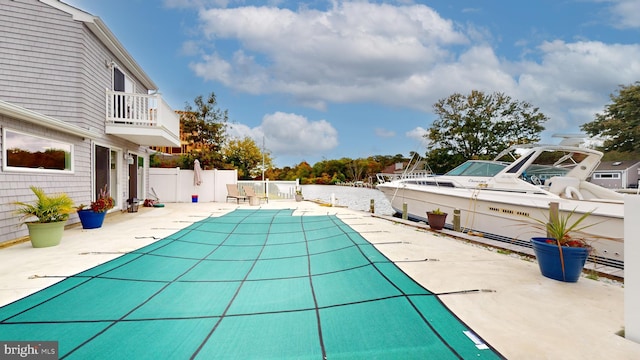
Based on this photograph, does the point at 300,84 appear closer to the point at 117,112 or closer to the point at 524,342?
the point at 117,112

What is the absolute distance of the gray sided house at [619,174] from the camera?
25.6 metres

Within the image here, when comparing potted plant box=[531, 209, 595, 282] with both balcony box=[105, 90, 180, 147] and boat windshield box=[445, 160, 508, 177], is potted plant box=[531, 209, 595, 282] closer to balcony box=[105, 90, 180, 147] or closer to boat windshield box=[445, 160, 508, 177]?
boat windshield box=[445, 160, 508, 177]

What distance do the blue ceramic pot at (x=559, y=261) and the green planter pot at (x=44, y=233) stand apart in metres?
7.05

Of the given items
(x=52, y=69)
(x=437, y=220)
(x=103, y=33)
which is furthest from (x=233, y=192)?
(x=437, y=220)

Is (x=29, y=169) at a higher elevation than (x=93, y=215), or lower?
higher

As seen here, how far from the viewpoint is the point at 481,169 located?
9219 millimetres

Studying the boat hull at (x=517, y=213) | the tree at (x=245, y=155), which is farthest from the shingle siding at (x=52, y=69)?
the tree at (x=245, y=155)

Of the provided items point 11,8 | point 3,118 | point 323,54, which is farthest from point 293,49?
point 3,118

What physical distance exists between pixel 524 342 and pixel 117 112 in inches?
398

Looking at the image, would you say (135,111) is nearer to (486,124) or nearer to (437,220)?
(437,220)

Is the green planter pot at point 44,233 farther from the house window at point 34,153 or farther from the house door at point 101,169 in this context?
the house door at point 101,169

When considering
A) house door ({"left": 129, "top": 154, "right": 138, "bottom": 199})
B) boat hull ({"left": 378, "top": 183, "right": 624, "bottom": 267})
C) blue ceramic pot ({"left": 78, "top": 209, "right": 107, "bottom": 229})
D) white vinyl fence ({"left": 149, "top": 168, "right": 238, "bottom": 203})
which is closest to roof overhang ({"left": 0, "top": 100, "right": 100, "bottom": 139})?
blue ceramic pot ({"left": 78, "top": 209, "right": 107, "bottom": 229})

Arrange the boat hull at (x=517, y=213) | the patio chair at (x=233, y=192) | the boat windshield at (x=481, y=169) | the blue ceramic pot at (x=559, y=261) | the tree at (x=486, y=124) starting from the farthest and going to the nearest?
the tree at (x=486, y=124), the patio chair at (x=233, y=192), the boat windshield at (x=481, y=169), the boat hull at (x=517, y=213), the blue ceramic pot at (x=559, y=261)

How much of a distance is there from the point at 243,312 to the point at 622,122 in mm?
34696
